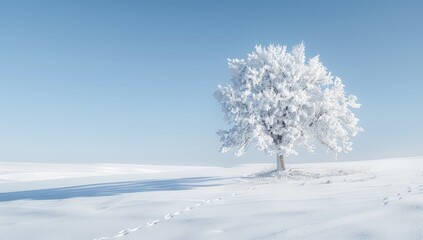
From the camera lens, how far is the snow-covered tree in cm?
2517

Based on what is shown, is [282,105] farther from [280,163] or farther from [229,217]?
[229,217]

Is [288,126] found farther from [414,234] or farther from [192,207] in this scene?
[414,234]

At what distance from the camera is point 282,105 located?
2536 cm

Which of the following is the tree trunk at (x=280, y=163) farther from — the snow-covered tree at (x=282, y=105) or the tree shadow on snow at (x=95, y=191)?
the tree shadow on snow at (x=95, y=191)

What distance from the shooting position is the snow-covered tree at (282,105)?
25.2 m

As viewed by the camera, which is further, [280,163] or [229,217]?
[280,163]

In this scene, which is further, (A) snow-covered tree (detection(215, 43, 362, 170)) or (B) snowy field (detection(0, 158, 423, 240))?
(A) snow-covered tree (detection(215, 43, 362, 170))

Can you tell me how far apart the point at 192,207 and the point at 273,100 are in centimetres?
1275

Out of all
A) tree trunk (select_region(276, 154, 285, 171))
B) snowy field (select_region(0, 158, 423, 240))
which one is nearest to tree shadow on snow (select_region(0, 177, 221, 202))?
snowy field (select_region(0, 158, 423, 240))

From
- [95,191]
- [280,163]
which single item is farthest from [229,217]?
[280,163]

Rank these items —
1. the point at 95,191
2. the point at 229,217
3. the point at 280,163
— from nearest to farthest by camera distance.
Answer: the point at 229,217 → the point at 95,191 → the point at 280,163

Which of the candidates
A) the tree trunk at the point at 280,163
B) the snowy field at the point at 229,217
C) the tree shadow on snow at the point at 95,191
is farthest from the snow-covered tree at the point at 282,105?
the snowy field at the point at 229,217

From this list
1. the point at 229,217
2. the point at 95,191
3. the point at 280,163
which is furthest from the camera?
the point at 280,163

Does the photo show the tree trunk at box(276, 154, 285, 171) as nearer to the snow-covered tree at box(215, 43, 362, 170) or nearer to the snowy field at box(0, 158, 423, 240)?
the snow-covered tree at box(215, 43, 362, 170)
